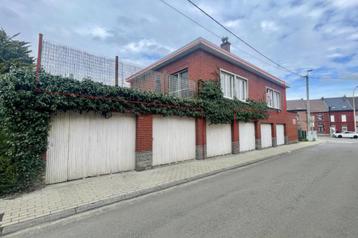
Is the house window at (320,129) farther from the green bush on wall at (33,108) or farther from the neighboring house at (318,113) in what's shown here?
the green bush on wall at (33,108)

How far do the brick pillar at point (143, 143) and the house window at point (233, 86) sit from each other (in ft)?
18.0

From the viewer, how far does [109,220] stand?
374cm

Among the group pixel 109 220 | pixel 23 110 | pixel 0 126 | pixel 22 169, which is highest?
pixel 23 110

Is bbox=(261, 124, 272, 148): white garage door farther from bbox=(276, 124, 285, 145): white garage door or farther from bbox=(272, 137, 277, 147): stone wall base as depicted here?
bbox=(276, 124, 285, 145): white garage door

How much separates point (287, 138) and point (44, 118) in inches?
736

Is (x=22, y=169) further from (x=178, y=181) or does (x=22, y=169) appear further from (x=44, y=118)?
(x=178, y=181)

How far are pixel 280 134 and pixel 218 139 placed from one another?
9239 mm

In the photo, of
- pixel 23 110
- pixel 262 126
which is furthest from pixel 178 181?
A: pixel 262 126

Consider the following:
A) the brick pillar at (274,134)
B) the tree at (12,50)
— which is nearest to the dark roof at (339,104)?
the brick pillar at (274,134)

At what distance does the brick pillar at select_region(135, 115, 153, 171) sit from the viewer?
7602mm

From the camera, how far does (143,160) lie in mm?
7672

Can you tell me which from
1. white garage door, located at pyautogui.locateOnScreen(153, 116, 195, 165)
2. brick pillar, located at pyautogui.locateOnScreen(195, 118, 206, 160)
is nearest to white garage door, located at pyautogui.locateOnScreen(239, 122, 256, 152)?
brick pillar, located at pyautogui.locateOnScreen(195, 118, 206, 160)

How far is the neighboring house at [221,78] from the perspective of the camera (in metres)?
9.43

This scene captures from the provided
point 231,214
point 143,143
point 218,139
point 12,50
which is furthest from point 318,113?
point 12,50
